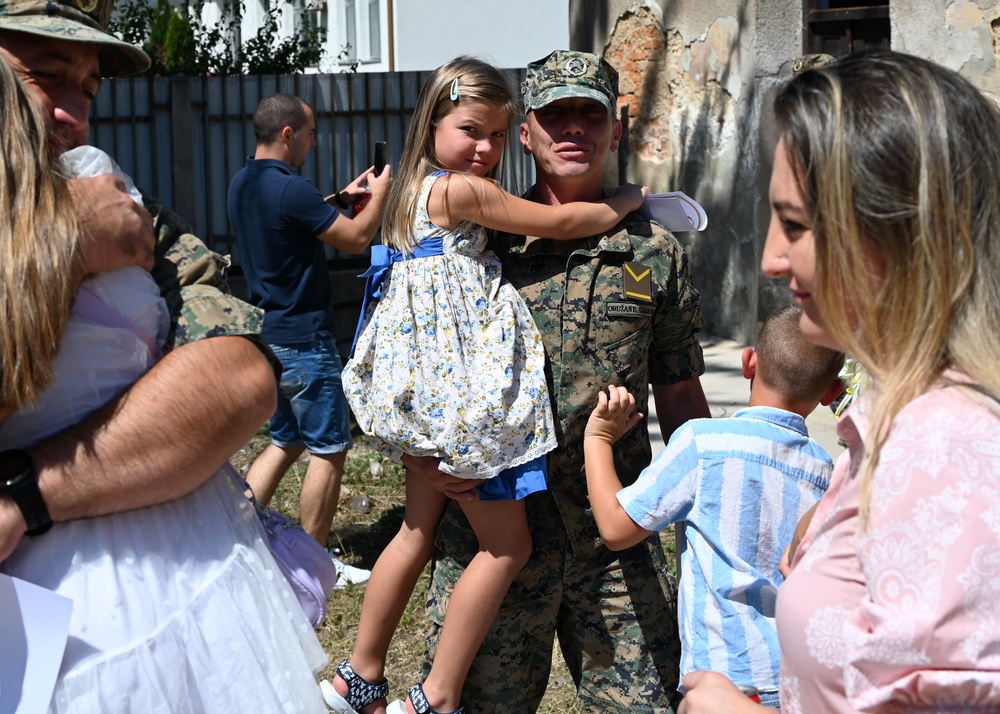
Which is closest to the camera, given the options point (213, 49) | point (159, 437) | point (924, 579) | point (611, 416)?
point (924, 579)

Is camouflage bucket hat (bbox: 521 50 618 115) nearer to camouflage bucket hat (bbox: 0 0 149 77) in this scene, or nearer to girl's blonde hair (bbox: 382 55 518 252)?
girl's blonde hair (bbox: 382 55 518 252)

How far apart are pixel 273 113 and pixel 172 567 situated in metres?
3.84

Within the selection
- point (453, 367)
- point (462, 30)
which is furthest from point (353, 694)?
point (462, 30)

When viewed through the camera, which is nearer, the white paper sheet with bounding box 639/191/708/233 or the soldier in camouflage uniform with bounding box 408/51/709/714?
the soldier in camouflage uniform with bounding box 408/51/709/714

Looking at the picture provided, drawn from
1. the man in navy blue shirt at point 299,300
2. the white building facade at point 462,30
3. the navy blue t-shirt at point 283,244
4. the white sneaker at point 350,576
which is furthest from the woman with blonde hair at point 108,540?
the white building facade at point 462,30

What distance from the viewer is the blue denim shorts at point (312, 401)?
4.64m

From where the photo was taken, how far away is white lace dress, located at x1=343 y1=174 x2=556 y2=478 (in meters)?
2.33

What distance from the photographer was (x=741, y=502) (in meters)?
2.06

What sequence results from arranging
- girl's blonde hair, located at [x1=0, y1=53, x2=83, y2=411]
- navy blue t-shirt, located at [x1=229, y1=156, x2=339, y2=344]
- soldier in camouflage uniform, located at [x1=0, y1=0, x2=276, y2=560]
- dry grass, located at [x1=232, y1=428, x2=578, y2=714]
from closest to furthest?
girl's blonde hair, located at [x1=0, y1=53, x2=83, y2=411] → soldier in camouflage uniform, located at [x1=0, y1=0, x2=276, y2=560] → dry grass, located at [x1=232, y1=428, x2=578, y2=714] → navy blue t-shirt, located at [x1=229, y1=156, x2=339, y2=344]

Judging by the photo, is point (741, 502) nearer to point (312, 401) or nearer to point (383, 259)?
point (383, 259)

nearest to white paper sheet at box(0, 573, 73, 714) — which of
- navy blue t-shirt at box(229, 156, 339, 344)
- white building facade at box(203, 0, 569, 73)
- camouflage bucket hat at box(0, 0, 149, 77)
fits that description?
camouflage bucket hat at box(0, 0, 149, 77)

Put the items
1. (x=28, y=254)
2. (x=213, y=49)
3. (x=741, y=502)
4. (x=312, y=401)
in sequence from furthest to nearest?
(x=213, y=49) → (x=312, y=401) → (x=741, y=502) → (x=28, y=254)

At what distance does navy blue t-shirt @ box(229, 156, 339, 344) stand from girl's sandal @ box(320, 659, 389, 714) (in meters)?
2.35

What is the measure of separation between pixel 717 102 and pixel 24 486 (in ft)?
20.0
